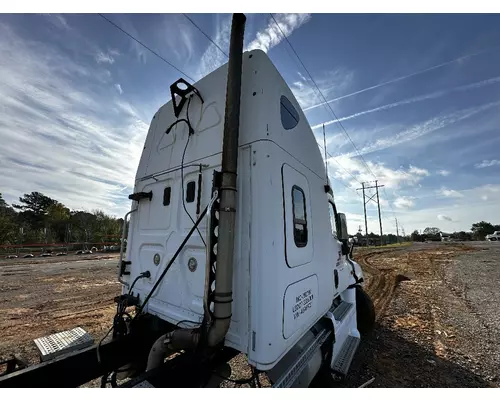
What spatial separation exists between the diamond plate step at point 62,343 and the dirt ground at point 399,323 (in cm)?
194

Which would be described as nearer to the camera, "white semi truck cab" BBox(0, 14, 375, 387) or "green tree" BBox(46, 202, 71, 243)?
"white semi truck cab" BBox(0, 14, 375, 387)

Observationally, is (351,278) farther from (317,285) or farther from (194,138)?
(194,138)

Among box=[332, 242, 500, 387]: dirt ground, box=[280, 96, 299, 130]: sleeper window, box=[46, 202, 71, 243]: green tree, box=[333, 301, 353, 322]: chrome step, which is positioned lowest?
box=[332, 242, 500, 387]: dirt ground

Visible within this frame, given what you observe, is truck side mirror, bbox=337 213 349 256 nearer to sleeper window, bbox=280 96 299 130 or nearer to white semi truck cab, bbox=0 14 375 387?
white semi truck cab, bbox=0 14 375 387

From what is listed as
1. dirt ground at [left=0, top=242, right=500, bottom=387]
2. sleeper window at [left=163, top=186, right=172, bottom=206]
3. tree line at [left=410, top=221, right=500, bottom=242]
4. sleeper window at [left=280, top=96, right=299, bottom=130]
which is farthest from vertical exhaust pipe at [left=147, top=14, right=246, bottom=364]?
tree line at [left=410, top=221, right=500, bottom=242]

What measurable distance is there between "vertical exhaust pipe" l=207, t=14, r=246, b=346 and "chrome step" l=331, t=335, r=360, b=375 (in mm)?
2081

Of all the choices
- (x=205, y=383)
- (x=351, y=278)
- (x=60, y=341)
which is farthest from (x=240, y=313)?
(x=351, y=278)

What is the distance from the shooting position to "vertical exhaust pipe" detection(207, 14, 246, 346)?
72.8 inches

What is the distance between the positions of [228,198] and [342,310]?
310 cm

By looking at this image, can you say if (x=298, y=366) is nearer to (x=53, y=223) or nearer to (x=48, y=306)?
(x=48, y=306)

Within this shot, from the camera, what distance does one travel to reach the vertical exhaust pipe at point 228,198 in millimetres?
1849

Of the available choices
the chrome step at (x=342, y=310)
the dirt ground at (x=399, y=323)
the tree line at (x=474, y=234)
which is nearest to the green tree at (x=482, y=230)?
the tree line at (x=474, y=234)

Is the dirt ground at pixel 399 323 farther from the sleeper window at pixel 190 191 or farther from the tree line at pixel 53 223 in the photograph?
the tree line at pixel 53 223

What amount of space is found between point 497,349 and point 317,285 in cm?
423
